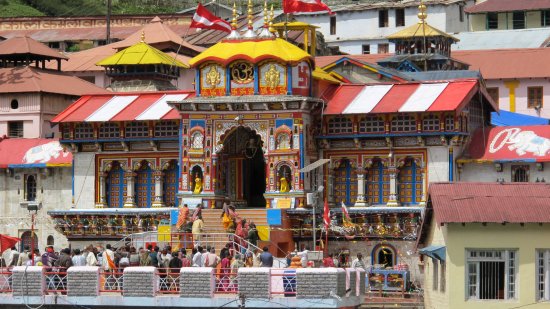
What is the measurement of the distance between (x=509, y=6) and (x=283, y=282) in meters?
62.7

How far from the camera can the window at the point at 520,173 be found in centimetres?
6303

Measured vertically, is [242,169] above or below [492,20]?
below

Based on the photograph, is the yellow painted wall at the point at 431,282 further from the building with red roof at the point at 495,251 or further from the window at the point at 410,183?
the window at the point at 410,183

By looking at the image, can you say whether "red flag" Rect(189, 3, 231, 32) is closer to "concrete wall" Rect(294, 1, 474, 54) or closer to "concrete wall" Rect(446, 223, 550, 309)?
"concrete wall" Rect(446, 223, 550, 309)

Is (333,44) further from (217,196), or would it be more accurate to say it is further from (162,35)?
(217,196)

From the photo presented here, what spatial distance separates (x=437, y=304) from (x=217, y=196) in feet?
45.7

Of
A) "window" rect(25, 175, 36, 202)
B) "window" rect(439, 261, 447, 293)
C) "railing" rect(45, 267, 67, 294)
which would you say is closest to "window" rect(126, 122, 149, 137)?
"window" rect(25, 175, 36, 202)

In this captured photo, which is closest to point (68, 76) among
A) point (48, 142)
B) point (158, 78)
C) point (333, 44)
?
point (158, 78)

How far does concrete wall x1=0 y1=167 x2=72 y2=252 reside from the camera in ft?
231

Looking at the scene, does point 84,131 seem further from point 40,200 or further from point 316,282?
point 316,282

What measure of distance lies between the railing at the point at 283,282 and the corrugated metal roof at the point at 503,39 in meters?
53.6

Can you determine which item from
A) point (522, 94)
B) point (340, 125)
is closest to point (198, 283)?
point (340, 125)

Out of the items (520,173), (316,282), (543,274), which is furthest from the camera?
(520,173)

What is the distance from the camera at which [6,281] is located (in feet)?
167
